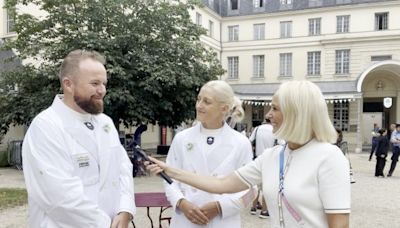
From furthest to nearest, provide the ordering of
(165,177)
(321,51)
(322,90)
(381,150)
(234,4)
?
(234,4), (321,51), (322,90), (381,150), (165,177)

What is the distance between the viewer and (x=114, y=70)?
1271 cm

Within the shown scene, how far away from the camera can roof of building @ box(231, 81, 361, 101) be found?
3322 cm

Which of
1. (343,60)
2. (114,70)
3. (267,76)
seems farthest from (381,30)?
(114,70)

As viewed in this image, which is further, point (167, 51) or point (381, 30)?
point (381, 30)

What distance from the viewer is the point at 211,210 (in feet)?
10.3

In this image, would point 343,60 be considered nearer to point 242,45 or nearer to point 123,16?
point 242,45

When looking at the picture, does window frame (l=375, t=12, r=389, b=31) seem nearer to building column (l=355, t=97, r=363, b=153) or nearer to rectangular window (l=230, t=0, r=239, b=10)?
building column (l=355, t=97, r=363, b=153)

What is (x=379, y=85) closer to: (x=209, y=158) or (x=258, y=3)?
(x=258, y=3)

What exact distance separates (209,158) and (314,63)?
36.8 meters

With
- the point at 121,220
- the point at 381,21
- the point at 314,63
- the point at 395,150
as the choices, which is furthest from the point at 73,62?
the point at 381,21

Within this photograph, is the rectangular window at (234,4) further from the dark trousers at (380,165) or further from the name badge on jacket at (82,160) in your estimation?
the name badge on jacket at (82,160)

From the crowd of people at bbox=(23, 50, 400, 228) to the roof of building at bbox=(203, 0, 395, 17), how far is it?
37.7 metres

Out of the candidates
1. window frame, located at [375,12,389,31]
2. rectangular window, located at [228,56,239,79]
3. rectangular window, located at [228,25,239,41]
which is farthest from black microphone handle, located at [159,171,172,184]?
rectangular window, located at [228,25,239,41]

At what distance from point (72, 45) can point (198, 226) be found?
1135cm
